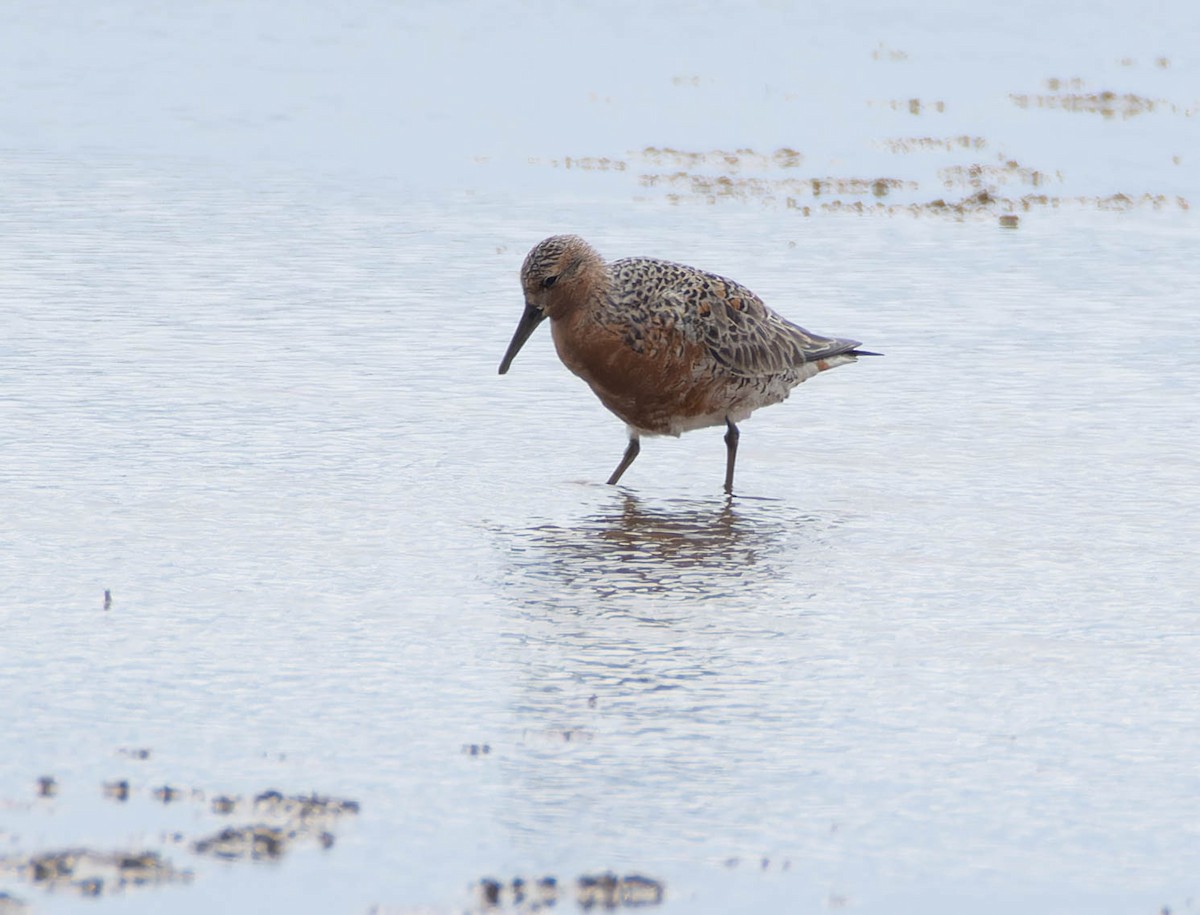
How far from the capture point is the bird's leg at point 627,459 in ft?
37.1

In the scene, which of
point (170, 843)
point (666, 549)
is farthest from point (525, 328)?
point (170, 843)

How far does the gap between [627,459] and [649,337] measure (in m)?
0.79

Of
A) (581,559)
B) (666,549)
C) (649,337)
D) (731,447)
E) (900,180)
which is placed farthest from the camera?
(900,180)

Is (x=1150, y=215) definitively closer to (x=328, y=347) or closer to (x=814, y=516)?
(x=328, y=347)

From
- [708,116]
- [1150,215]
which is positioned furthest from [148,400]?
[708,116]

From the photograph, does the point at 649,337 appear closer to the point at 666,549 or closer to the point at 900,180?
the point at 666,549

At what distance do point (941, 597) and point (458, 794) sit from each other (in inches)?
132

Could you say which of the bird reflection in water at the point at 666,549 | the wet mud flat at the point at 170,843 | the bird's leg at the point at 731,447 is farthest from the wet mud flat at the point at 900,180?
the wet mud flat at the point at 170,843

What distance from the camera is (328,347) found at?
47.7ft

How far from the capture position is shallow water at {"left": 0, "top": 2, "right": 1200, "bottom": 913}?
6.24 metres

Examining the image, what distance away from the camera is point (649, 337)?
11.0m

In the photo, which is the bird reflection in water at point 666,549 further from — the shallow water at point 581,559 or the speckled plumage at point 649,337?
the speckled plumage at point 649,337

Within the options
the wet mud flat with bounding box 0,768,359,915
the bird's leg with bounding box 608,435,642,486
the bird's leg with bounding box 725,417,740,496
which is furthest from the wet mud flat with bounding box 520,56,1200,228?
the wet mud flat with bounding box 0,768,359,915

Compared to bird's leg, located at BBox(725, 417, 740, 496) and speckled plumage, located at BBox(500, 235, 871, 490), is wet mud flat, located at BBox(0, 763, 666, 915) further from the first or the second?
bird's leg, located at BBox(725, 417, 740, 496)
